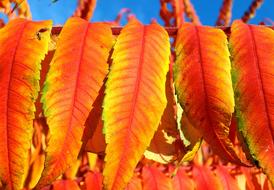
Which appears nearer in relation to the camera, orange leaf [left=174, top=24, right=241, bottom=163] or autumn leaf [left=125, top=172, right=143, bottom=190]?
orange leaf [left=174, top=24, right=241, bottom=163]

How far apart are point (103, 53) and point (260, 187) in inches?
23.6

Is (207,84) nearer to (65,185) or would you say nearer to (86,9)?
(65,185)

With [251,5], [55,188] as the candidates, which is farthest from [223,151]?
[251,5]

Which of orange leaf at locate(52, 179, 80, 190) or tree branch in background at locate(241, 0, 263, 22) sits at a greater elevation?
tree branch in background at locate(241, 0, 263, 22)

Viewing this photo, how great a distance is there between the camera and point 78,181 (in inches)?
38.6

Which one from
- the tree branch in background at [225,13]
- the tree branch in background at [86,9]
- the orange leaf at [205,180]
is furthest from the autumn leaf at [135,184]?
the tree branch in background at [225,13]

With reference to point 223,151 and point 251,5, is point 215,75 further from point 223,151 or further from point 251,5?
point 251,5

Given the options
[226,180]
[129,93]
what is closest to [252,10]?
[226,180]

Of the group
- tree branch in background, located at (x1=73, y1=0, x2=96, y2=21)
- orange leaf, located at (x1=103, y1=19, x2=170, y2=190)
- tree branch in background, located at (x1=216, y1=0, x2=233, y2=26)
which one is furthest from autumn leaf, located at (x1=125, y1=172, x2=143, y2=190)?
tree branch in background, located at (x1=216, y1=0, x2=233, y2=26)

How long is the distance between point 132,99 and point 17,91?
144 mm

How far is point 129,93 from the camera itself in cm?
63

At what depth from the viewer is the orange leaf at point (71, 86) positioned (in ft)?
1.95

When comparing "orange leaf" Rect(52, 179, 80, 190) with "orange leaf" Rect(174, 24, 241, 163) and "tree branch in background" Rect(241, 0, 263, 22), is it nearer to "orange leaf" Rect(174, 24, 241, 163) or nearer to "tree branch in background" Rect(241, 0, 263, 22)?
"orange leaf" Rect(174, 24, 241, 163)

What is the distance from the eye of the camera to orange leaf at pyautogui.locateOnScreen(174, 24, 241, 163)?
1.99 ft
